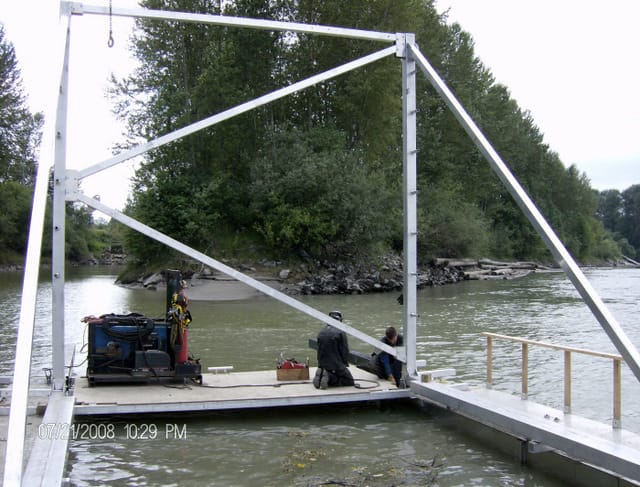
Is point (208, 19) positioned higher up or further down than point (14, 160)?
further down

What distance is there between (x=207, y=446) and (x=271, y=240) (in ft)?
94.2

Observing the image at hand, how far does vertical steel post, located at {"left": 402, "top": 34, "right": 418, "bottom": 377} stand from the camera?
988 centimetres

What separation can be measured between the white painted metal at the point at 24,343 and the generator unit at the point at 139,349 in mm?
4802

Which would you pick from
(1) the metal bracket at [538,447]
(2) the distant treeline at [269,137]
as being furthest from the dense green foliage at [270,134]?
(1) the metal bracket at [538,447]

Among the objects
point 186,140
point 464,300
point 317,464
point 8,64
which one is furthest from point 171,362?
point 8,64

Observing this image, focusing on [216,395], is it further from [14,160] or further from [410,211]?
[14,160]

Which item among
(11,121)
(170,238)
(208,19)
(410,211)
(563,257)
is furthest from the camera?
(11,121)

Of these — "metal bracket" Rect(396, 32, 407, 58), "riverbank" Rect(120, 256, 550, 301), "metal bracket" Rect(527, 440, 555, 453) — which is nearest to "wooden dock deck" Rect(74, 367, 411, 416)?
"metal bracket" Rect(527, 440, 555, 453)

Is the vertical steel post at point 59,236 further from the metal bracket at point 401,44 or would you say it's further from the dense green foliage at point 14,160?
the dense green foliage at point 14,160

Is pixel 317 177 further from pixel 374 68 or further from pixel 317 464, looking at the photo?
pixel 317 464

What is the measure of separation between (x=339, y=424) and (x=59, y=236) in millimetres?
4763

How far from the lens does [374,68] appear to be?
39906mm

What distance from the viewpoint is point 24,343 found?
14.6 ft

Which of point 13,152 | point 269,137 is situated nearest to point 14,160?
point 13,152
